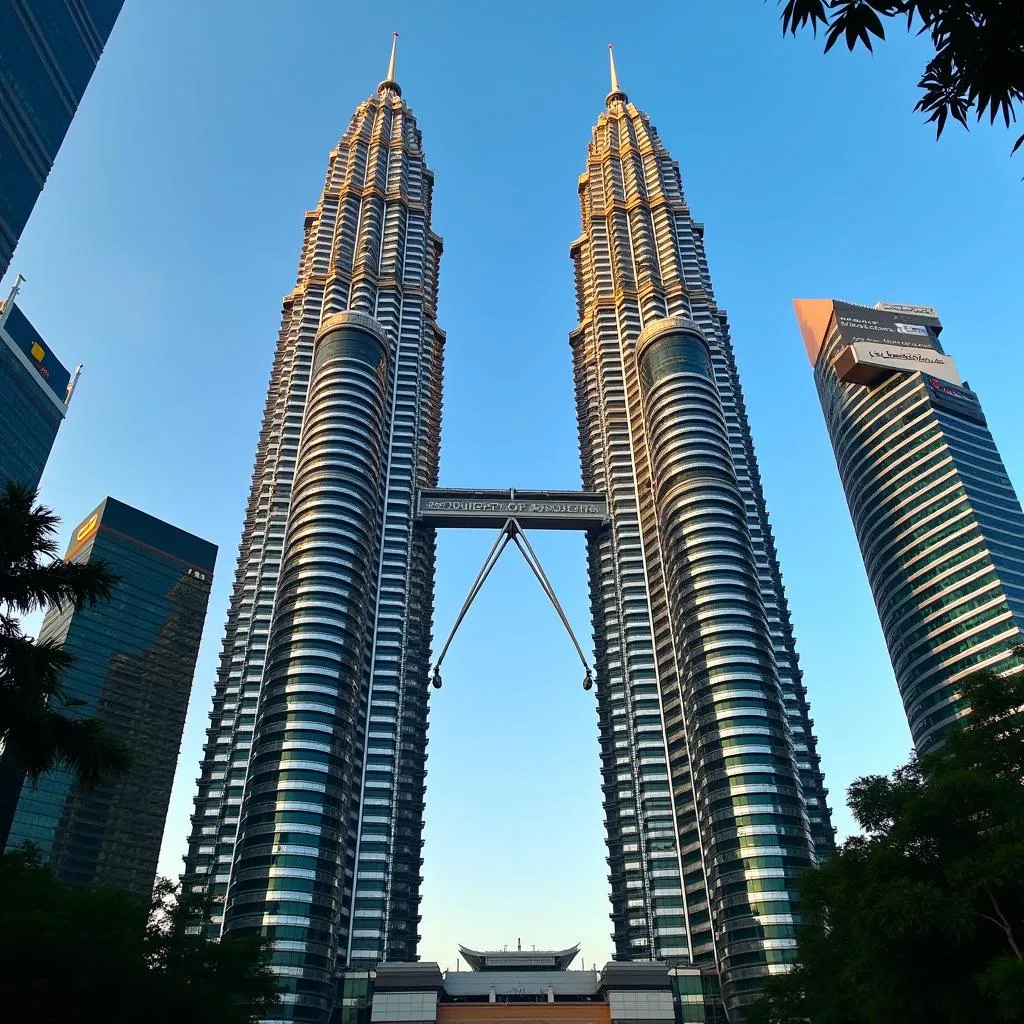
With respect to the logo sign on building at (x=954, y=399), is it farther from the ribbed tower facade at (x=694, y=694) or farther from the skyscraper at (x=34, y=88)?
the skyscraper at (x=34, y=88)

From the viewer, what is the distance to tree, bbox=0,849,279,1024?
20.2m

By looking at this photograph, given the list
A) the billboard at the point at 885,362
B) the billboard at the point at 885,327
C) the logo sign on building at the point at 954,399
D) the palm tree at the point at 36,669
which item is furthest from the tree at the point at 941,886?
the billboard at the point at 885,327

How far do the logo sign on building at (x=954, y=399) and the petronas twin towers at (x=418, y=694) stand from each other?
38319mm

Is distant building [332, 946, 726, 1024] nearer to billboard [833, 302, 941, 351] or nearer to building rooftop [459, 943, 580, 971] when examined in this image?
building rooftop [459, 943, 580, 971]

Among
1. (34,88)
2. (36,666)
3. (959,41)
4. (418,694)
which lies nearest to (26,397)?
(34,88)

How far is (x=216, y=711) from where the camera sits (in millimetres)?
159125

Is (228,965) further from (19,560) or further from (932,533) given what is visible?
(932,533)

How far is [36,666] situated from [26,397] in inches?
7266

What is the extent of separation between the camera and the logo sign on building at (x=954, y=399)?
580 ft

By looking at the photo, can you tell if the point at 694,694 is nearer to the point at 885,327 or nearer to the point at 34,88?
the point at 885,327

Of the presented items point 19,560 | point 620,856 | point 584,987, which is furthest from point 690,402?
point 19,560

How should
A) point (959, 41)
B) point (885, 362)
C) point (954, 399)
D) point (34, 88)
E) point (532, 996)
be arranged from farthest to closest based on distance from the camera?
point (885, 362), point (954, 399), point (34, 88), point (532, 996), point (959, 41)

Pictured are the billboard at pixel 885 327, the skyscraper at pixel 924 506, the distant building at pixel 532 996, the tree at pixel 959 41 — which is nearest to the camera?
the tree at pixel 959 41

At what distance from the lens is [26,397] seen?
589ft
